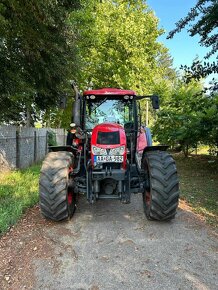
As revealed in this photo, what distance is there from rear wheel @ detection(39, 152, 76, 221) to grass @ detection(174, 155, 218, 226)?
2518mm

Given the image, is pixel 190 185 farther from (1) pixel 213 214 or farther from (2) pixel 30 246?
(2) pixel 30 246

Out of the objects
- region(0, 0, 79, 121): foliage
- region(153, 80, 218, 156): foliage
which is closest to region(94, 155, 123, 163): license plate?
region(153, 80, 218, 156): foliage

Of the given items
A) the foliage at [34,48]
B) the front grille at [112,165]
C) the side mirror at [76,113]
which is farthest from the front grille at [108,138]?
the foliage at [34,48]

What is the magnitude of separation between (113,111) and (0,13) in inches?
125

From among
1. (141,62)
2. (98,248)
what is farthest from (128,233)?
(141,62)

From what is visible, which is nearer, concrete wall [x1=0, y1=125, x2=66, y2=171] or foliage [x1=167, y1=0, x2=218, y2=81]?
foliage [x1=167, y1=0, x2=218, y2=81]

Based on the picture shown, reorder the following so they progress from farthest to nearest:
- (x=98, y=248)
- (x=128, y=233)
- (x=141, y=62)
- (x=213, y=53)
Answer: (x=141, y=62)
(x=213, y=53)
(x=128, y=233)
(x=98, y=248)

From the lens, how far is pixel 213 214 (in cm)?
573

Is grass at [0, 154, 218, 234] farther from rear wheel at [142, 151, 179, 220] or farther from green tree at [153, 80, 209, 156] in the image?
green tree at [153, 80, 209, 156]

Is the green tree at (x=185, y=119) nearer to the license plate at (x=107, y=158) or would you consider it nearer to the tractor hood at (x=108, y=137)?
the tractor hood at (x=108, y=137)

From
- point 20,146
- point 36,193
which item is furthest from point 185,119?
point 36,193

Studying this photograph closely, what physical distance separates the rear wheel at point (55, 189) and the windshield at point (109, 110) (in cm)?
151

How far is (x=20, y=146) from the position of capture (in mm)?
10508

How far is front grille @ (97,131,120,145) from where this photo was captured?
5.16 m
